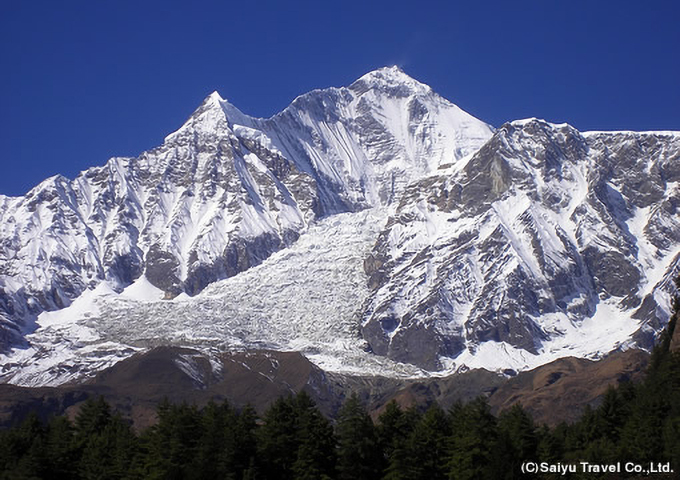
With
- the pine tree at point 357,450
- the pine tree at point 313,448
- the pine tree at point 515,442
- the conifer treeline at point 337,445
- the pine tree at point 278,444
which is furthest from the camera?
the pine tree at point 278,444

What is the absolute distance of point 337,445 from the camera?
347ft

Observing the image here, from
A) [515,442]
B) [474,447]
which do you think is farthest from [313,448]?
[515,442]

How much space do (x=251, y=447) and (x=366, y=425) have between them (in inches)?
391

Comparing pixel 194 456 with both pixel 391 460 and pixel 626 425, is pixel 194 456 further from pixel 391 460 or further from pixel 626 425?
pixel 626 425

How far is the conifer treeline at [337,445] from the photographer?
9969 cm

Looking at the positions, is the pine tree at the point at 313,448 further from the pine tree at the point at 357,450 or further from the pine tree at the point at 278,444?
the pine tree at the point at 357,450

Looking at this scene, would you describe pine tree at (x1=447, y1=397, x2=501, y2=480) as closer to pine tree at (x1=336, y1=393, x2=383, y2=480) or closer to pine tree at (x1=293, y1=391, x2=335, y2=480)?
pine tree at (x1=336, y1=393, x2=383, y2=480)

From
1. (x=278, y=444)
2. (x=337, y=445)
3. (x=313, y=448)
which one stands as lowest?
(x=313, y=448)

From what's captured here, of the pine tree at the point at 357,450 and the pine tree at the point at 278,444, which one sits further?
the pine tree at the point at 278,444

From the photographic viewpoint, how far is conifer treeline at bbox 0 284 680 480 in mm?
99688

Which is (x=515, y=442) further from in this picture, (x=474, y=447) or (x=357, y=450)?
(x=357, y=450)

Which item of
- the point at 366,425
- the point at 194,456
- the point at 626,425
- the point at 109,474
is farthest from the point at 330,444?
the point at 626,425

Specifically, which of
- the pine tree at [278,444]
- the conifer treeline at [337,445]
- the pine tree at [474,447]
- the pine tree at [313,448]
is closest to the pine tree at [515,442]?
the conifer treeline at [337,445]

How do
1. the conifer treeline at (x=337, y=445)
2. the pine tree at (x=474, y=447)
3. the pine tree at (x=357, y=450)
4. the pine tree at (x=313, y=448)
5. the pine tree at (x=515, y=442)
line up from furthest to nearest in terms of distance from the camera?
the pine tree at (x=357, y=450), the pine tree at (x=313, y=448), the conifer treeline at (x=337, y=445), the pine tree at (x=474, y=447), the pine tree at (x=515, y=442)
